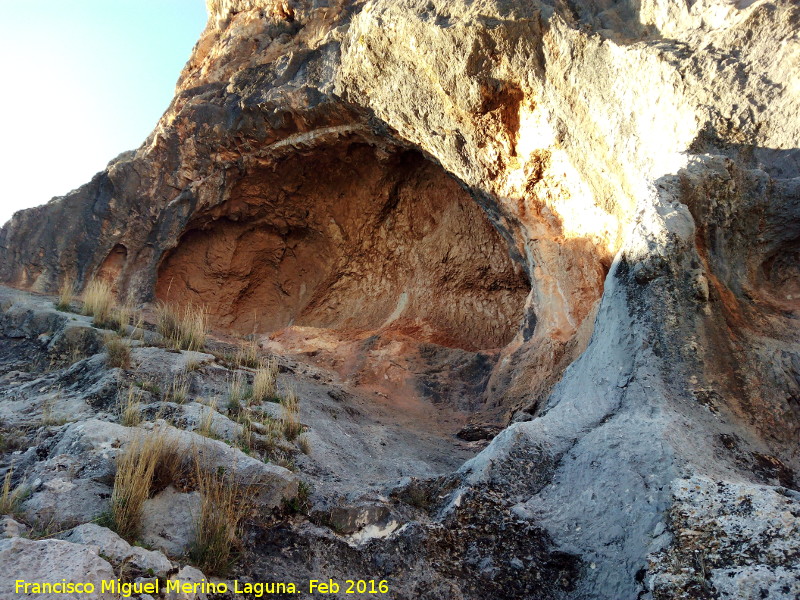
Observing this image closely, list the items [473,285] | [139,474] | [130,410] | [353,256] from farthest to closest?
[353,256]
[473,285]
[130,410]
[139,474]

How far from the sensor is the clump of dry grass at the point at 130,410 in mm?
4531

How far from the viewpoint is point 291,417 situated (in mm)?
5273

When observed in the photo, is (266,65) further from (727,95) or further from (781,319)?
(781,319)

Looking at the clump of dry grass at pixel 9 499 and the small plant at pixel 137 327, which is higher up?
the small plant at pixel 137 327

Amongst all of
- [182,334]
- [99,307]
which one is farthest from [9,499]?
[99,307]

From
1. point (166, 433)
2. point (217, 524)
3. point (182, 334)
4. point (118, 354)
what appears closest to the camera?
point (217, 524)

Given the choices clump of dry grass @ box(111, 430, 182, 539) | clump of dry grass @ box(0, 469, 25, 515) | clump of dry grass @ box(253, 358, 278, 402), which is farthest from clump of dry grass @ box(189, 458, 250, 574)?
clump of dry grass @ box(253, 358, 278, 402)

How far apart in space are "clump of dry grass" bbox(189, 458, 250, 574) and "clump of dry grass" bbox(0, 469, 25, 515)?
2.90 feet

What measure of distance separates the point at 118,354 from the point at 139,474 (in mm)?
2897

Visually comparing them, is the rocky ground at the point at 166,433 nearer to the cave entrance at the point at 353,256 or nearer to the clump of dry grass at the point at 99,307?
the clump of dry grass at the point at 99,307

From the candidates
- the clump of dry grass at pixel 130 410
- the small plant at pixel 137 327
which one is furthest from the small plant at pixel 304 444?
the small plant at pixel 137 327

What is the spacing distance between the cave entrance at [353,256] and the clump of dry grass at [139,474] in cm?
593

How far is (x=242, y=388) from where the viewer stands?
6.20 meters

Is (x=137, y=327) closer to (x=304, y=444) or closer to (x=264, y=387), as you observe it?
(x=264, y=387)
